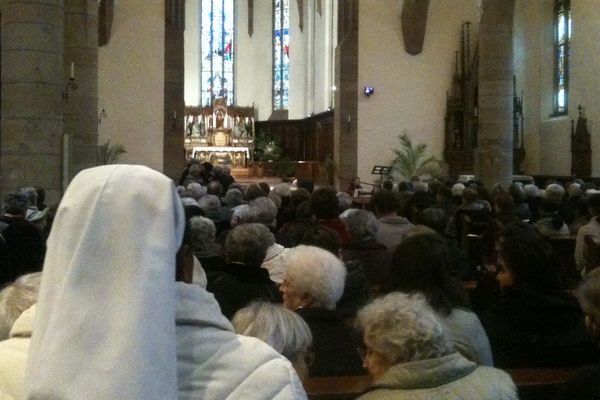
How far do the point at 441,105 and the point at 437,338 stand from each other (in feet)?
60.1

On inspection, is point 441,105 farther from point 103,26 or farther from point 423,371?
point 423,371

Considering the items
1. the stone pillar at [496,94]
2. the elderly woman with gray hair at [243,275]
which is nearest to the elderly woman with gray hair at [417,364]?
the elderly woman with gray hair at [243,275]

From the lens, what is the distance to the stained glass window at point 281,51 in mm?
32969

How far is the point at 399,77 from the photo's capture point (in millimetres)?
19734

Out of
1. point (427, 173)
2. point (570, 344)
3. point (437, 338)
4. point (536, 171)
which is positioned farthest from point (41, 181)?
point (536, 171)

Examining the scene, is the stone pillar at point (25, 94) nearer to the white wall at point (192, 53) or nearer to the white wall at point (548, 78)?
the white wall at point (548, 78)

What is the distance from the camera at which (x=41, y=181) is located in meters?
9.32

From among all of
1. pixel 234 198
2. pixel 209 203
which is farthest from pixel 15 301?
pixel 234 198

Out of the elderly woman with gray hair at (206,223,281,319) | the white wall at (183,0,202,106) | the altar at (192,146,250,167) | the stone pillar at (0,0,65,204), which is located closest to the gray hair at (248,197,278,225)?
the elderly woman with gray hair at (206,223,281,319)

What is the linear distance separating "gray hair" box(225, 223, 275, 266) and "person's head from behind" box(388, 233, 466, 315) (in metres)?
1.09

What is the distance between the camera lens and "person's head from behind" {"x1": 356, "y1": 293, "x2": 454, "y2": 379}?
217cm

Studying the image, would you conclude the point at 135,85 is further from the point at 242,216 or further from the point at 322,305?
the point at 322,305

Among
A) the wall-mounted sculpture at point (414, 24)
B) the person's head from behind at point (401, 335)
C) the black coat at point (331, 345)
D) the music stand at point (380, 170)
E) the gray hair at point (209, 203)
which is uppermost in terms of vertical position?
the wall-mounted sculpture at point (414, 24)

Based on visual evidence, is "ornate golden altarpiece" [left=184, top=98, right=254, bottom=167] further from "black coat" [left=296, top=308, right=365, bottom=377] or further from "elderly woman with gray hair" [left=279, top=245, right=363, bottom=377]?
"black coat" [left=296, top=308, right=365, bottom=377]
